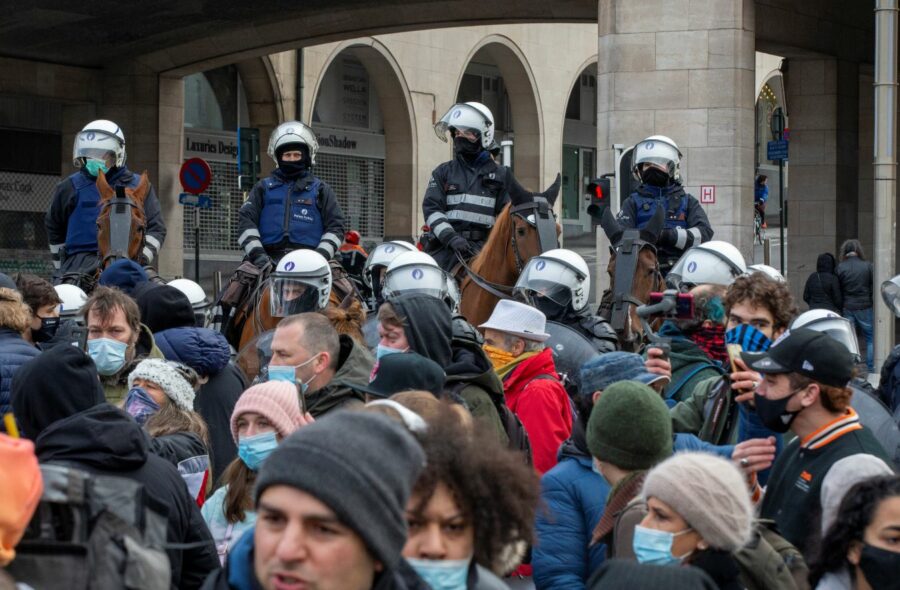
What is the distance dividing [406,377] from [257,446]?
1.97 feet

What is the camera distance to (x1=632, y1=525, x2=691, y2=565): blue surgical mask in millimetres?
3854

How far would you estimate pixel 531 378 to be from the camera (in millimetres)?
6762

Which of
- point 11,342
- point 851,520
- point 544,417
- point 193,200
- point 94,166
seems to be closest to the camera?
point 851,520

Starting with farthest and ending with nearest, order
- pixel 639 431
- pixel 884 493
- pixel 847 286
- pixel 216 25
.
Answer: pixel 216 25
pixel 847 286
pixel 639 431
pixel 884 493

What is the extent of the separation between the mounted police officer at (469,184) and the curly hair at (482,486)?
9.50 meters

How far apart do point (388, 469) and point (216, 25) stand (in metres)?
24.3

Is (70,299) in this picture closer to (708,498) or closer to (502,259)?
(502,259)

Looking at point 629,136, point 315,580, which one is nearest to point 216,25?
point 629,136

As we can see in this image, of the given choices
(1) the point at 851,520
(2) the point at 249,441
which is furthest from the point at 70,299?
(1) the point at 851,520

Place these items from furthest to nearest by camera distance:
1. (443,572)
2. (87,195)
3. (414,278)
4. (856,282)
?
(856,282)
(87,195)
(414,278)
(443,572)

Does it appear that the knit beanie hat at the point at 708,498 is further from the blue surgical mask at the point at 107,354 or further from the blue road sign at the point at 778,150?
the blue road sign at the point at 778,150

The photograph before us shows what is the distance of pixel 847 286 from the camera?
21.5 meters

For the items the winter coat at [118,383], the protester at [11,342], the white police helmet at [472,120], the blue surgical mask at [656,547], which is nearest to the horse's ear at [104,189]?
the white police helmet at [472,120]

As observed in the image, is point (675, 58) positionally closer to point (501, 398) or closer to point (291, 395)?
point (501, 398)
